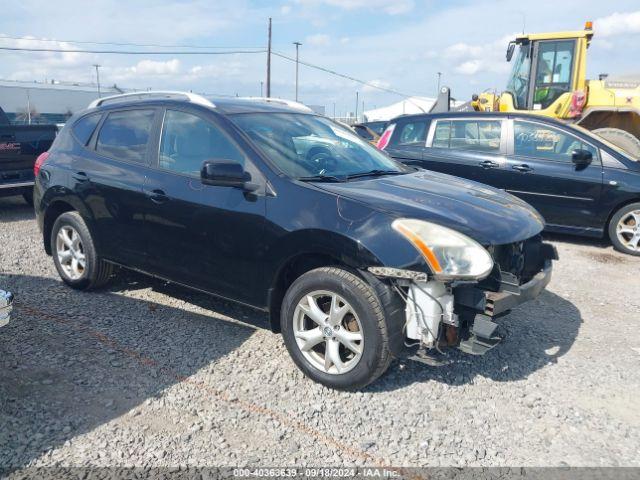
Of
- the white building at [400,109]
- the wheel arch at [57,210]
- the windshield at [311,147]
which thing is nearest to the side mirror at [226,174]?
the windshield at [311,147]

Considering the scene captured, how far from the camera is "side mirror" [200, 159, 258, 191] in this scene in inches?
138

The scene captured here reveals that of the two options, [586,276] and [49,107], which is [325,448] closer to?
[586,276]

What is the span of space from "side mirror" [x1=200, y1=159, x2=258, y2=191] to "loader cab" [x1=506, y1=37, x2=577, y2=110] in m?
9.94

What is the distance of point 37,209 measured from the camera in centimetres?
530

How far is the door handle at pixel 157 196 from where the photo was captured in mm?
4059

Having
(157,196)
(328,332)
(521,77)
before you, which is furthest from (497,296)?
(521,77)

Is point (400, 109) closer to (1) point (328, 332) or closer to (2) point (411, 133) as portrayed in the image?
(2) point (411, 133)

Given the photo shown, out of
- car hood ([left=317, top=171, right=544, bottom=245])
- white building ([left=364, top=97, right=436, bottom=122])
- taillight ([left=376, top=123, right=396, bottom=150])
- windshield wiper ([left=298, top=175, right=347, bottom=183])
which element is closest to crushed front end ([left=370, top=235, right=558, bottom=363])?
car hood ([left=317, top=171, right=544, bottom=245])

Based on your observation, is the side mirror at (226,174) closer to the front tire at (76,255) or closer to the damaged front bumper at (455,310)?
the damaged front bumper at (455,310)

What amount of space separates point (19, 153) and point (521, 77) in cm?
1017

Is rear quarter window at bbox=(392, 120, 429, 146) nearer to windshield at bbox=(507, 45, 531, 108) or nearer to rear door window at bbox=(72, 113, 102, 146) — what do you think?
rear door window at bbox=(72, 113, 102, 146)

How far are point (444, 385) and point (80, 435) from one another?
84.1 inches

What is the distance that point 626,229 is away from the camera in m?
6.86

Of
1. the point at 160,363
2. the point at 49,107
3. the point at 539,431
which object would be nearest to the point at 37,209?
the point at 160,363
